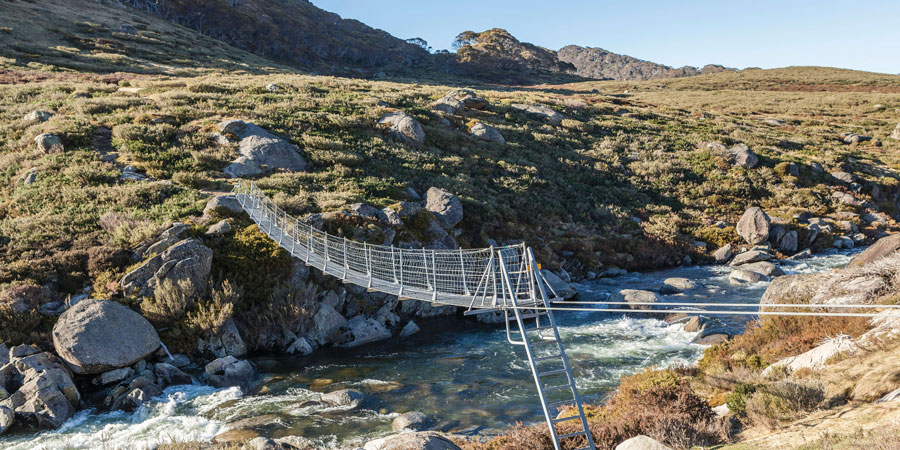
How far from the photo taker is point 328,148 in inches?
941

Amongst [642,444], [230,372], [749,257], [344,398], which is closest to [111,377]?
[230,372]

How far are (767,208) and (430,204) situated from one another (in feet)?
64.4

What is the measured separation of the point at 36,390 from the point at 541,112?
3701 cm

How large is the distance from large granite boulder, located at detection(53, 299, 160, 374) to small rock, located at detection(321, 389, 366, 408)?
4662 mm

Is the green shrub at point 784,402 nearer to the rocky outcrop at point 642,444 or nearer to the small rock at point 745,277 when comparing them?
the rocky outcrop at point 642,444

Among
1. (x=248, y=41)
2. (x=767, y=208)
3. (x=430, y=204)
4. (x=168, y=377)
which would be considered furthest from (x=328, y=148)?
(x=248, y=41)

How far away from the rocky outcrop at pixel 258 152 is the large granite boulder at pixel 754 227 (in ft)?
70.3

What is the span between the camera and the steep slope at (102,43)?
136ft

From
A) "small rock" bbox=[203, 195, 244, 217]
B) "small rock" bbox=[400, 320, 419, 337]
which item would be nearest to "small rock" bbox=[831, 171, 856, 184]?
"small rock" bbox=[400, 320, 419, 337]

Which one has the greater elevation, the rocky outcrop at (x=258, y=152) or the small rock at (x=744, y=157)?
the small rock at (x=744, y=157)

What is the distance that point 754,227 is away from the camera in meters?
21.6

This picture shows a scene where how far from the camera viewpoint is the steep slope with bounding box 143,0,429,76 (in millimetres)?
77625

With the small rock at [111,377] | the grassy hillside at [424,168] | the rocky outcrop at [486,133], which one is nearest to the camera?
the small rock at [111,377]

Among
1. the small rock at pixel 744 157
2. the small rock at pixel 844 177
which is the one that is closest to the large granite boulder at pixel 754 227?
the small rock at pixel 744 157
